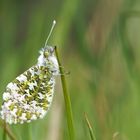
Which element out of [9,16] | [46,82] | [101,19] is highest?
[9,16]

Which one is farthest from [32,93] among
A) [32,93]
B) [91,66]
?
[91,66]

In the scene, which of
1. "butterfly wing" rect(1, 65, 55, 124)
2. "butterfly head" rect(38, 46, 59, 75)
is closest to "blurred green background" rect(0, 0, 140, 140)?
"butterfly wing" rect(1, 65, 55, 124)

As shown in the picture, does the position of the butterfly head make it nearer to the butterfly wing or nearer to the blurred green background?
the butterfly wing

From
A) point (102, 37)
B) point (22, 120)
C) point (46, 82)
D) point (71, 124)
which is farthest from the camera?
point (102, 37)

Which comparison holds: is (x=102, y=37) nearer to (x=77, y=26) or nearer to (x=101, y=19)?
(x=101, y=19)

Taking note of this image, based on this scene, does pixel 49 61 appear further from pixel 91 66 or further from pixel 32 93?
pixel 91 66

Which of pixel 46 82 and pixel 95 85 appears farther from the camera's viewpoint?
pixel 95 85

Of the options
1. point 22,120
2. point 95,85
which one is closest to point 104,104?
point 95,85
